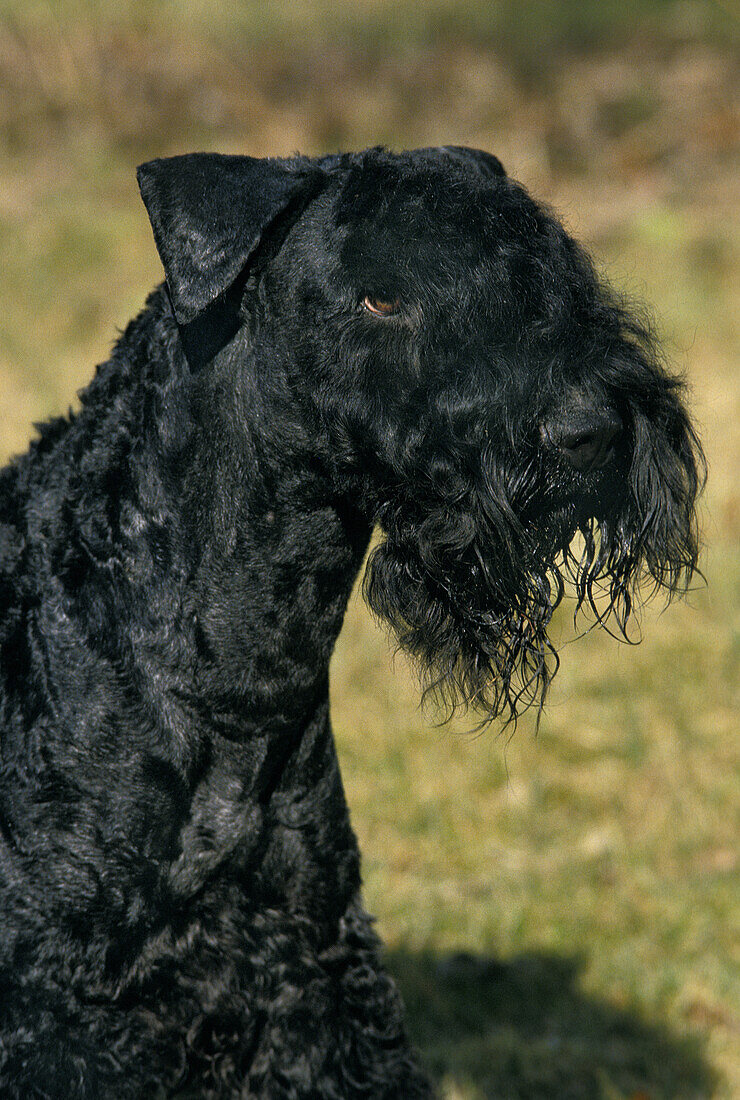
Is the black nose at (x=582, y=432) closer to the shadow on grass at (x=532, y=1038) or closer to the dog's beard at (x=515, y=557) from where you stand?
the dog's beard at (x=515, y=557)

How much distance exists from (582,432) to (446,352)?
33 cm

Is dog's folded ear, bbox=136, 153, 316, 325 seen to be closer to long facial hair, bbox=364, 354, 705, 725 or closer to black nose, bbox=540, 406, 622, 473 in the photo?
long facial hair, bbox=364, 354, 705, 725

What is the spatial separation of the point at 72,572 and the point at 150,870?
704 mm

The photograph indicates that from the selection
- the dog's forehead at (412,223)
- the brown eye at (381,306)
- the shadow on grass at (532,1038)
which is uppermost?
the dog's forehead at (412,223)

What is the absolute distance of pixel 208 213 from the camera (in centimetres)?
237

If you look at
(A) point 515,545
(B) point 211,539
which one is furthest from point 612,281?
(B) point 211,539

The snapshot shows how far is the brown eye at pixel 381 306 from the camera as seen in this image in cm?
227

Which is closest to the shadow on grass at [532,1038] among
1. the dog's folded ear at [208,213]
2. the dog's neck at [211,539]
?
the dog's neck at [211,539]

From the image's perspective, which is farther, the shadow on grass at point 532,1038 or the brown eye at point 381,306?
the shadow on grass at point 532,1038

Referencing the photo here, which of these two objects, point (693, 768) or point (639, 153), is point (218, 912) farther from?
point (639, 153)

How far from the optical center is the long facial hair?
91.4 inches

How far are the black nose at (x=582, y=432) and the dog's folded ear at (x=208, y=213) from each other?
2.50 ft

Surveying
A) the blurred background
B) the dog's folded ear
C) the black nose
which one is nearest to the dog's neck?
the dog's folded ear

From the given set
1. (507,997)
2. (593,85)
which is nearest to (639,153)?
(593,85)
